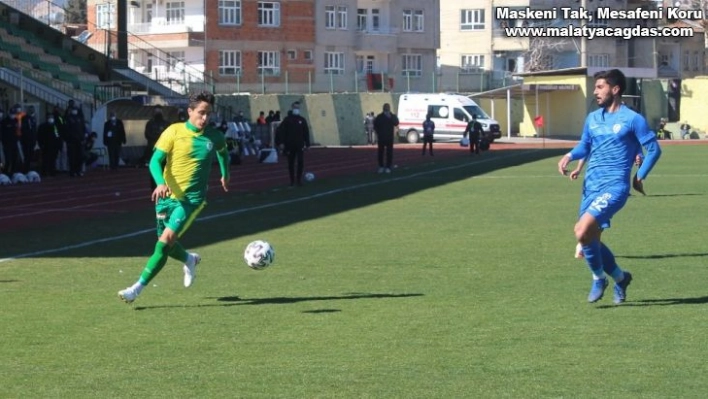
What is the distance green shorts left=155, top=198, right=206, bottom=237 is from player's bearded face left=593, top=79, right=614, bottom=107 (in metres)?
3.68

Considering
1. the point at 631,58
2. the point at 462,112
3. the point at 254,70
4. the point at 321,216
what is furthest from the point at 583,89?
the point at 321,216

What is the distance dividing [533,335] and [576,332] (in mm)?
358

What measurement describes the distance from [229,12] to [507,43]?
95.3 feet

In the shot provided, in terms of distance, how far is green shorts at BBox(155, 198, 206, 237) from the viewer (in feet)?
37.9

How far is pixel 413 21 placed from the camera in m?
91.6

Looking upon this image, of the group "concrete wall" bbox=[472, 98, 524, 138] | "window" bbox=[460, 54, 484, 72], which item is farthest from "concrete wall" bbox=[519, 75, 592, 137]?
"window" bbox=[460, 54, 484, 72]

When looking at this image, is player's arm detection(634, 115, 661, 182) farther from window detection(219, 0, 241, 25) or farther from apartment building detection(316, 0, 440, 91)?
apartment building detection(316, 0, 440, 91)

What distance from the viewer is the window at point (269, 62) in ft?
265

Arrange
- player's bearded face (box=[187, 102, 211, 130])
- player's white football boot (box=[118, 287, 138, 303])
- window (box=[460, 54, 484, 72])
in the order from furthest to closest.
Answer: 1. window (box=[460, 54, 484, 72])
2. player's bearded face (box=[187, 102, 211, 130])
3. player's white football boot (box=[118, 287, 138, 303])

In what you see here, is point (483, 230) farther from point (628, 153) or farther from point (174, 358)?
point (174, 358)

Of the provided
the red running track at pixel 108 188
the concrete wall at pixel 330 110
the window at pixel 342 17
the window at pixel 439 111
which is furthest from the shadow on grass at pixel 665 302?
the window at pixel 342 17

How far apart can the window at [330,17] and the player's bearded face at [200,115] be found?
7371 centimetres

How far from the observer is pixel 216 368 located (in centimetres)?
857

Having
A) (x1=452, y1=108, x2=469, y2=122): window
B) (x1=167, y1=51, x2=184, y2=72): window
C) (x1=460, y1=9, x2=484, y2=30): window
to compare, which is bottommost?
(x1=452, y1=108, x2=469, y2=122): window
